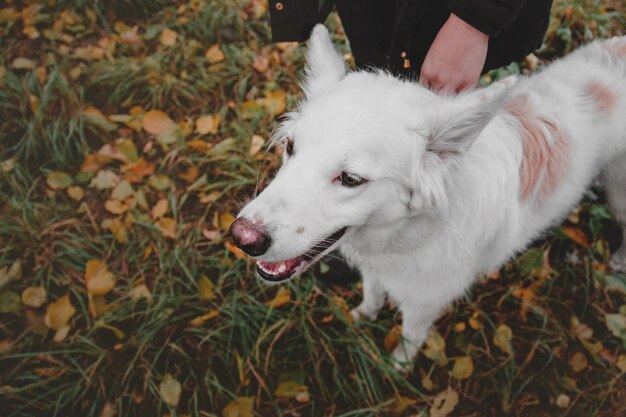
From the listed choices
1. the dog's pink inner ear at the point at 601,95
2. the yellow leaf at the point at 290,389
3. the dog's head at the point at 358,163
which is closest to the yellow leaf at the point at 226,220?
the yellow leaf at the point at 290,389

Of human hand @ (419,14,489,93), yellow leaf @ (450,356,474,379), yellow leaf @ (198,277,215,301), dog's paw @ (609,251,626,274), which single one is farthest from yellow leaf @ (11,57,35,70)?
dog's paw @ (609,251,626,274)

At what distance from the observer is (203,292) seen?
265 cm

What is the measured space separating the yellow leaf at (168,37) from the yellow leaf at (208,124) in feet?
3.12

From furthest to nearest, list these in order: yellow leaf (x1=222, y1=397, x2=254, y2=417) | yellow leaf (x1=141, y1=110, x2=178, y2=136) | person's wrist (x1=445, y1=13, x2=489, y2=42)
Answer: yellow leaf (x1=141, y1=110, x2=178, y2=136) → yellow leaf (x1=222, y1=397, x2=254, y2=417) → person's wrist (x1=445, y1=13, x2=489, y2=42)

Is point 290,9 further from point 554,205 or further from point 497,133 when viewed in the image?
point 554,205

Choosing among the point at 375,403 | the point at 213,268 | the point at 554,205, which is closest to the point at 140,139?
the point at 213,268

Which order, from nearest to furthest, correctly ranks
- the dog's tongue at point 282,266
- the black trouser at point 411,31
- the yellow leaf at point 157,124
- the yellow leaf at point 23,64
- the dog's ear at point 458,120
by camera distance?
the dog's ear at point 458,120 < the dog's tongue at point 282,266 < the black trouser at point 411,31 < the yellow leaf at point 157,124 < the yellow leaf at point 23,64

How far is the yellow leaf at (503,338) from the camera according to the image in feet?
8.26

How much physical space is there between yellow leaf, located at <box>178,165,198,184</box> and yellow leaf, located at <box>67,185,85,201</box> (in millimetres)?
739

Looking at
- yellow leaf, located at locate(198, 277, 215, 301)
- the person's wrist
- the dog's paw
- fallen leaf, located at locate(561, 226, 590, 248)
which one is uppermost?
the person's wrist

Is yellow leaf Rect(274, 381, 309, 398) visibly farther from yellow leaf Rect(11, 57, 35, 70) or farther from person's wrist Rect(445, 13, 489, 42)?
yellow leaf Rect(11, 57, 35, 70)

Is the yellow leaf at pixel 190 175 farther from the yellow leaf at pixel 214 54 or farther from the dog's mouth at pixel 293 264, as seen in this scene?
the dog's mouth at pixel 293 264

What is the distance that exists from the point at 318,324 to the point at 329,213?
1352 millimetres

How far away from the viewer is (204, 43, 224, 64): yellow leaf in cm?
366
